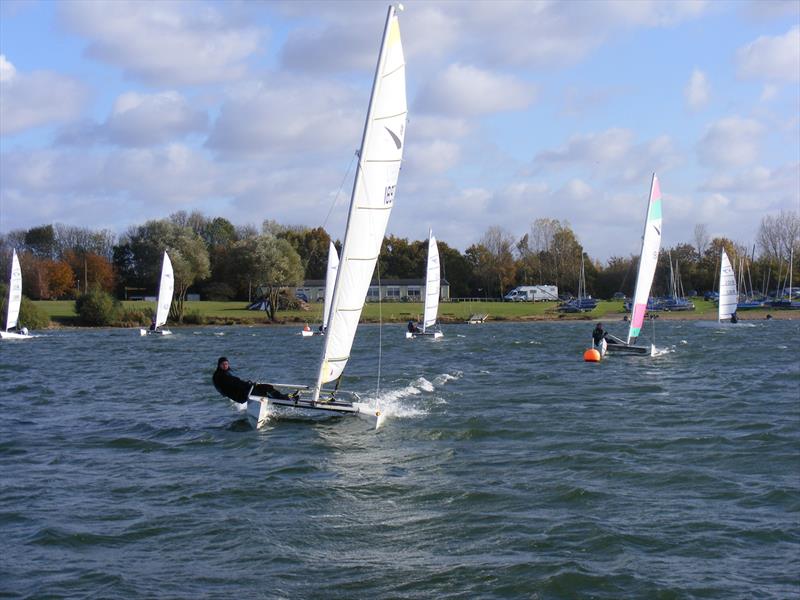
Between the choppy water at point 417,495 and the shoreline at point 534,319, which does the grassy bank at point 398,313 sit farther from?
the choppy water at point 417,495

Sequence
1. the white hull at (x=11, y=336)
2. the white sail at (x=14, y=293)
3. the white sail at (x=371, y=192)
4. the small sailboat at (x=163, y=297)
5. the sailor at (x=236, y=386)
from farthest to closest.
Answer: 1. the small sailboat at (x=163, y=297)
2. the white hull at (x=11, y=336)
3. the white sail at (x=14, y=293)
4. the sailor at (x=236, y=386)
5. the white sail at (x=371, y=192)

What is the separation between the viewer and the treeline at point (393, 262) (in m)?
97.6

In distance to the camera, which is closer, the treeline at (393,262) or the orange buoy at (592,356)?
the orange buoy at (592,356)

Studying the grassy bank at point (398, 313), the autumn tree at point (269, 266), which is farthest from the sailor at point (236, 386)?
the autumn tree at point (269, 266)

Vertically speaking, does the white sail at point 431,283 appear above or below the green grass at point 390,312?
above

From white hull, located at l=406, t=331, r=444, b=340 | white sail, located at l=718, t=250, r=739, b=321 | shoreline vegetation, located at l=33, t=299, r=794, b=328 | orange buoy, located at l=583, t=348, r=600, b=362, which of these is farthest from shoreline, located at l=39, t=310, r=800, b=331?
orange buoy, located at l=583, t=348, r=600, b=362

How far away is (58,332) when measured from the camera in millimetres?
63062

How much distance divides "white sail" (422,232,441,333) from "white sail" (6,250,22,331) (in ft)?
77.6

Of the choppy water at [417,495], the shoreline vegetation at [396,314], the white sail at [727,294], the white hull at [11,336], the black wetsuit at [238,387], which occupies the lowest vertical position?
the choppy water at [417,495]

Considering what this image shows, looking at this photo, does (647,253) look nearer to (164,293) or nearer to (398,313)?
(164,293)

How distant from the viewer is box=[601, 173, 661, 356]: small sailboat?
36156 mm

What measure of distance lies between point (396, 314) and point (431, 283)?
27.6 m

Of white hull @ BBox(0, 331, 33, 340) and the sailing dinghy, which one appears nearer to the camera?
the sailing dinghy

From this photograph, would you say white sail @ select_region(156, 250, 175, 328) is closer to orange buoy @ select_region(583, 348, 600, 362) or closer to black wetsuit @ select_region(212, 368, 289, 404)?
orange buoy @ select_region(583, 348, 600, 362)
